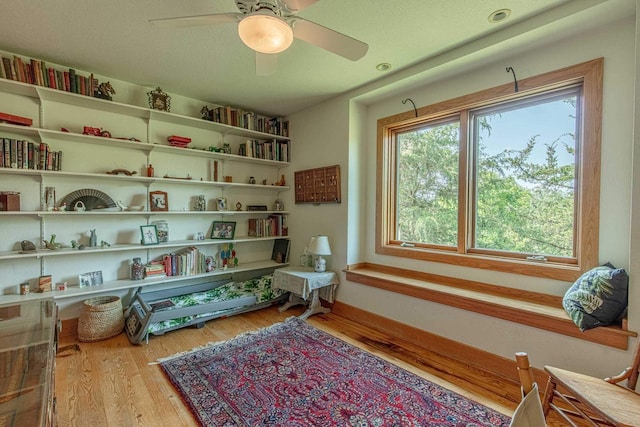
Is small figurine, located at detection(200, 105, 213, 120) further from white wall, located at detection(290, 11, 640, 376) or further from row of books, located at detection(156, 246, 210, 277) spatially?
row of books, located at detection(156, 246, 210, 277)

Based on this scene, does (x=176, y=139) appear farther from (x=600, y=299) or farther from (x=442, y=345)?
(x=600, y=299)

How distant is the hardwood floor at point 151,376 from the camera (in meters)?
1.73

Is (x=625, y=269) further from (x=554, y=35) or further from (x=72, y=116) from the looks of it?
(x=72, y=116)

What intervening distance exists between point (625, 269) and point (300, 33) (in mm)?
2452

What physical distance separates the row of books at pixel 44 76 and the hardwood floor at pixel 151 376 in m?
2.27

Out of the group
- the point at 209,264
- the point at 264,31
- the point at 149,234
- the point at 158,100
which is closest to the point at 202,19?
the point at 264,31

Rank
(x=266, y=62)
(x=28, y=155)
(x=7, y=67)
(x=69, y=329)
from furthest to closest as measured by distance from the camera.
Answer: (x=69, y=329)
(x=28, y=155)
(x=7, y=67)
(x=266, y=62)

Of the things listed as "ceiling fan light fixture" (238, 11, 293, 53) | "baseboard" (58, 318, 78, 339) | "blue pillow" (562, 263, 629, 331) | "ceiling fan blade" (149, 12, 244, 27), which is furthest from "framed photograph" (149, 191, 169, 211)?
"blue pillow" (562, 263, 629, 331)

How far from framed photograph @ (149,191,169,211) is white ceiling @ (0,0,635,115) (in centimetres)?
116

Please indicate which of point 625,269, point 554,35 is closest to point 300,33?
point 554,35

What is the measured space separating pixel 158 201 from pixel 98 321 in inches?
49.9

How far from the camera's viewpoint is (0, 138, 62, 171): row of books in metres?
2.37

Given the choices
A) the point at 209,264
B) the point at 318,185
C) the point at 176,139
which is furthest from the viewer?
the point at 318,185

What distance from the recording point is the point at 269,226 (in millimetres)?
4039
